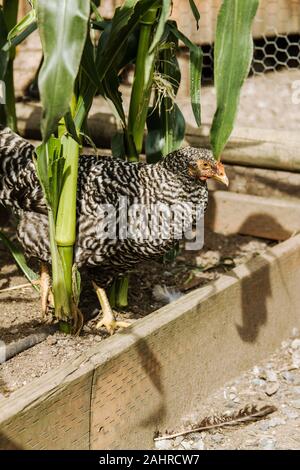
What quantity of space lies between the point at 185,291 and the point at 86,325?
0.53 metres

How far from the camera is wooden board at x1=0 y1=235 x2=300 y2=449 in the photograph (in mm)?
1874

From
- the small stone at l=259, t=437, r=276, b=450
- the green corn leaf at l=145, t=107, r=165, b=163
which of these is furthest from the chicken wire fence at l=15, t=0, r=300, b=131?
the small stone at l=259, t=437, r=276, b=450

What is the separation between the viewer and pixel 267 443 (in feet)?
7.75

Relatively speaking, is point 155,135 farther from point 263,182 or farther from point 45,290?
point 263,182

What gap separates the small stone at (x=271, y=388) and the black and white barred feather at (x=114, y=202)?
0.61m

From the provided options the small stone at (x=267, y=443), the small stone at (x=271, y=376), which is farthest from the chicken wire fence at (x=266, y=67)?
the small stone at (x=267, y=443)

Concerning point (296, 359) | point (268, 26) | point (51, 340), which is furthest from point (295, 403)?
point (268, 26)

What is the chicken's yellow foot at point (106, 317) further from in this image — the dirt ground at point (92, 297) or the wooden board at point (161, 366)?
the wooden board at point (161, 366)

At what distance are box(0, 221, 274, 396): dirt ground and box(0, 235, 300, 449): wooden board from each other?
0.33 m

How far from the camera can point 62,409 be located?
1.91 meters

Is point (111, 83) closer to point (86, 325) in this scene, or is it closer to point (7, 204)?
point (7, 204)

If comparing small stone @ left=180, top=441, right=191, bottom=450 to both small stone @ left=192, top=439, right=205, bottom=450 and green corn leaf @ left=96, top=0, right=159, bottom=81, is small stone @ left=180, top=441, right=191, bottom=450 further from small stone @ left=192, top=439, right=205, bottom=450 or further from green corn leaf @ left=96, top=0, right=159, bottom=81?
green corn leaf @ left=96, top=0, right=159, bottom=81

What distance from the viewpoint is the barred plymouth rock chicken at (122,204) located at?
2.63 metres
